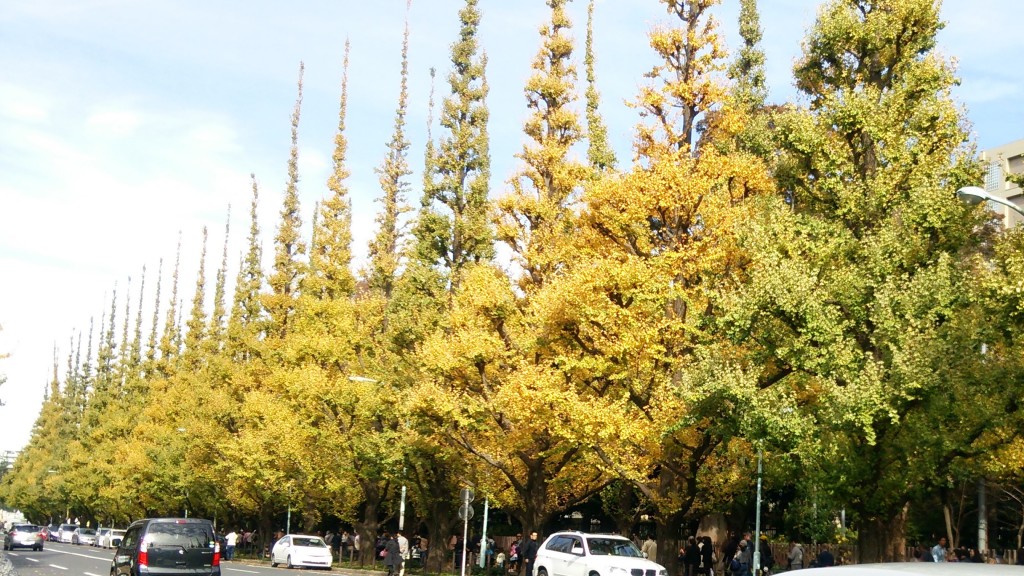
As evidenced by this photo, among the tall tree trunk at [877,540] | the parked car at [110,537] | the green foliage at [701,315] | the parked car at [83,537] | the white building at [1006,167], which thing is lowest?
the parked car at [83,537]

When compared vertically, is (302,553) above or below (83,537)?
above

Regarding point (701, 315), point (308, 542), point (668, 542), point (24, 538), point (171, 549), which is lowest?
point (24, 538)

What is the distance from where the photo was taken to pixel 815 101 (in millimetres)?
23203

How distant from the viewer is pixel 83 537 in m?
82.2

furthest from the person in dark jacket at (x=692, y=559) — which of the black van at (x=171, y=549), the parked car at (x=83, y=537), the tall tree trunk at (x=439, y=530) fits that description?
the parked car at (x=83, y=537)

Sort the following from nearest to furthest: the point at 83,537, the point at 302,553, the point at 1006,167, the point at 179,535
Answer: the point at 179,535 → the point at 302,553 → the point at 1006,167 → the point at 83,537

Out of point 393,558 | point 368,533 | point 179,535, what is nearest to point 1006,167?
point 368,533

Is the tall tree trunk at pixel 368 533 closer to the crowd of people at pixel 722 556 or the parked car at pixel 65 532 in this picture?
the crowd of people at pixel 722 556

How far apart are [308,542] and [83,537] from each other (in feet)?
146

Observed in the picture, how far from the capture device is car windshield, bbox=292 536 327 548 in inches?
1775

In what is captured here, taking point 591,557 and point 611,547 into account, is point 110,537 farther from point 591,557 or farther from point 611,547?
point 591,557

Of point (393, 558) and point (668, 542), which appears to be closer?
point (668, 542)

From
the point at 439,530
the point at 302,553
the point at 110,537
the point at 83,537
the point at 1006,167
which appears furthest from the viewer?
the point at 83,537

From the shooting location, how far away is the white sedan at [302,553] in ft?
145
